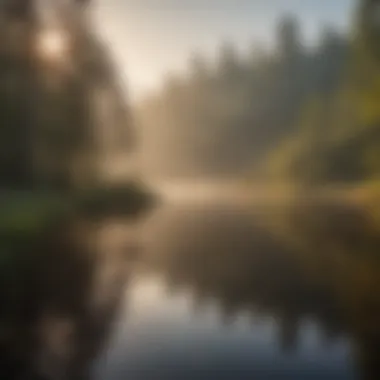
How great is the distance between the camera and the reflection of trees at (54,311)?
3.63 feet

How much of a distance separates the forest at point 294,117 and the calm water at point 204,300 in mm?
100

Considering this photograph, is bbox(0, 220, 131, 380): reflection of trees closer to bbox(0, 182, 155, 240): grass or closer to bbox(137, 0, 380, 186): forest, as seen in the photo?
bbox(0, 182, 155, 240): grass

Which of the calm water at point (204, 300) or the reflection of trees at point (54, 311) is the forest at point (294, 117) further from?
the reflection of trees at point (54, 311)

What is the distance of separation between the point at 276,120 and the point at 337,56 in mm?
189

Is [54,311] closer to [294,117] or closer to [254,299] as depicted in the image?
[254,299]

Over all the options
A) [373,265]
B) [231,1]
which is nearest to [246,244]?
[373,265]

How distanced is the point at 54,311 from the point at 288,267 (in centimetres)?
48

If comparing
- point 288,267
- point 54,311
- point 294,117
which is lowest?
point 54,311

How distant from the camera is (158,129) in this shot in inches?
49.1

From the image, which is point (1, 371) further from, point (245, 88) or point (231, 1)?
point (231, 1)

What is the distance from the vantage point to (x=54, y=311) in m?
1.16

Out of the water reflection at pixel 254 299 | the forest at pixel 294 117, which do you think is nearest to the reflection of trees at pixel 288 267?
the water reflection at pixel 254 299

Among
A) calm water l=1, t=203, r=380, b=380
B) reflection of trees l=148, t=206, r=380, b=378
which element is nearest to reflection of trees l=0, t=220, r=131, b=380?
calm water l=1, t=203, r=380, b=380

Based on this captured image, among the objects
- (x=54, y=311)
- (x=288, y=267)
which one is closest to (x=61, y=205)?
(x=54, y=311)
